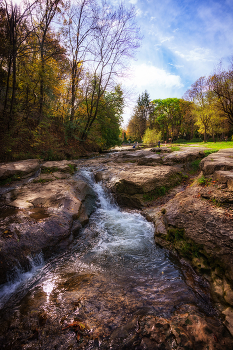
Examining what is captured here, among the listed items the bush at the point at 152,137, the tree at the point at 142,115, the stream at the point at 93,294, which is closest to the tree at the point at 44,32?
the stream at the point at 93,294

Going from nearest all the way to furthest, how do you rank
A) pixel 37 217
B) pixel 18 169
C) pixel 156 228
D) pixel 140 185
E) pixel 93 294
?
pixel 93 294 < pixel 37 217 < pixel 156 228 < pixel 140 185 < pixel 18 169

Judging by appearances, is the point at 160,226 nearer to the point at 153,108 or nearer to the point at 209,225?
the point at 209,225

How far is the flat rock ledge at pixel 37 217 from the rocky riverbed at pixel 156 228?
21mm

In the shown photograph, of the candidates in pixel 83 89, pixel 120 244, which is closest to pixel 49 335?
pixel 120 244

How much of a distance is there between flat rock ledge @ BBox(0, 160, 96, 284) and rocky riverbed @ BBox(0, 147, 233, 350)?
0.02 metres

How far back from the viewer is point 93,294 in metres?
3.15

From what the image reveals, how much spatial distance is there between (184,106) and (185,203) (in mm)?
53109

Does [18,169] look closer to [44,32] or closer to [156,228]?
[156,228]

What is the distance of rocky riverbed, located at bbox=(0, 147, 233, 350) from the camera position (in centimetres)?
235

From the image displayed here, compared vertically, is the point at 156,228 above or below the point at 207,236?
below

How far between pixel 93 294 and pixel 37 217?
283 cm

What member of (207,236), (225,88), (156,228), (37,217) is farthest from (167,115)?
(37,217)

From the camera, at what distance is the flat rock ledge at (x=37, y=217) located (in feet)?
12.4

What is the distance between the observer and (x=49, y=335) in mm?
2369
